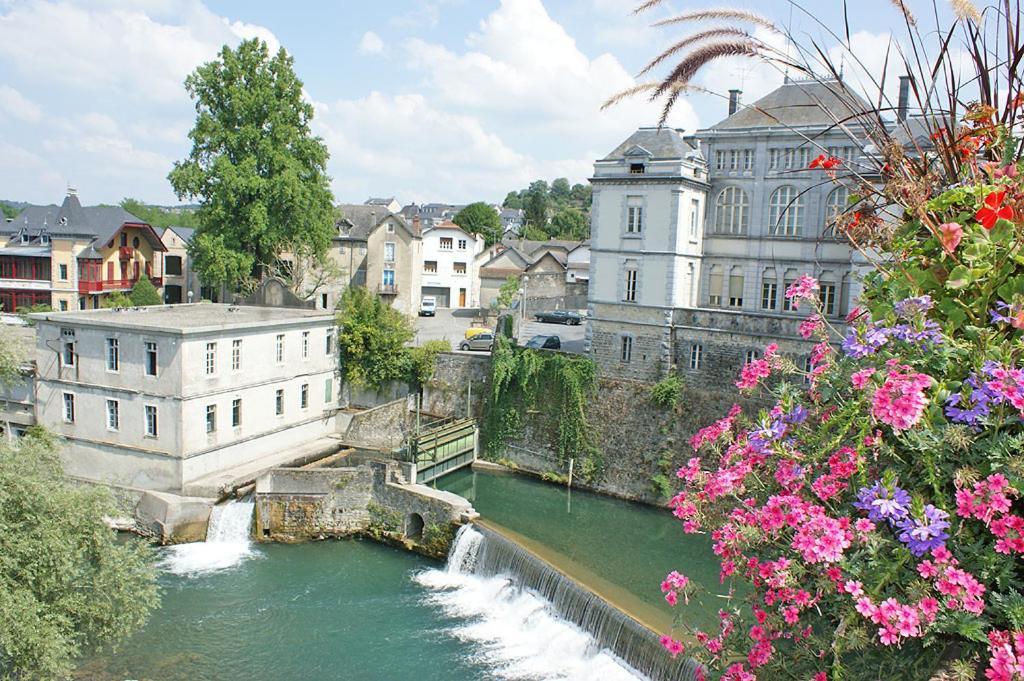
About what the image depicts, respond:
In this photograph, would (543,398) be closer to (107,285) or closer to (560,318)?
(560,318)

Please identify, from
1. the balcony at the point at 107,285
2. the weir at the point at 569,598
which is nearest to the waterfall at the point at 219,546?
the weir at the point at 569,598

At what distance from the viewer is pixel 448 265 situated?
181ft

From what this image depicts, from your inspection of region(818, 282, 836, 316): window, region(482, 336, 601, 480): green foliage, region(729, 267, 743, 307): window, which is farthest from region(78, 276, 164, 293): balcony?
region(818, 282, 836, 316): window

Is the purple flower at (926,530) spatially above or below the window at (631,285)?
below

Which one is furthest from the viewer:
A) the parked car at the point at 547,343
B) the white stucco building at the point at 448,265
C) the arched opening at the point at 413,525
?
the white stucco building at the point at 448,265

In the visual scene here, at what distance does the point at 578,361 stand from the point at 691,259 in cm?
538

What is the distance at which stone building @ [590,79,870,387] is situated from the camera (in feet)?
89.2

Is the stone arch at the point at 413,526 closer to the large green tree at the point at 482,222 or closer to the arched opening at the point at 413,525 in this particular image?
the arched opening at the point at 413,525

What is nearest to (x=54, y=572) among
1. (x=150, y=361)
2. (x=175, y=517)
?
(x=175, y=517)

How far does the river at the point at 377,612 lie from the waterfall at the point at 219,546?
2.2 inches

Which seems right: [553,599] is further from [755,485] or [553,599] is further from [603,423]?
[755,485]

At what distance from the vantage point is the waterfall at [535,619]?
53.1 ft

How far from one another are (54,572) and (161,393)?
1186 centimetres

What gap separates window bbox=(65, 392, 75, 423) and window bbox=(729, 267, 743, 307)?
22.2m
